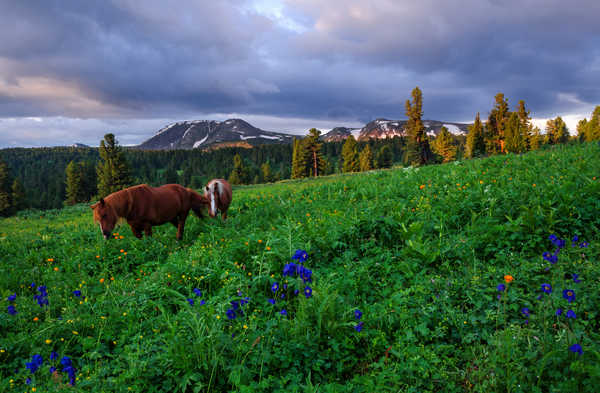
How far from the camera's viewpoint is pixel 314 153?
6619 cm

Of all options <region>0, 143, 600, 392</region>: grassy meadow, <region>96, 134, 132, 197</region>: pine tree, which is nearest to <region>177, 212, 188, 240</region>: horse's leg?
<region>0, 143, 600, 392</region>: grassy meadow

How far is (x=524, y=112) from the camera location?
53.6m

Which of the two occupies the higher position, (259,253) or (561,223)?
(561,223)

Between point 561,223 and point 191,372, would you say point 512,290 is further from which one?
point 191,372

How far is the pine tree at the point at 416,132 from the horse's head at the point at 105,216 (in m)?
48.8

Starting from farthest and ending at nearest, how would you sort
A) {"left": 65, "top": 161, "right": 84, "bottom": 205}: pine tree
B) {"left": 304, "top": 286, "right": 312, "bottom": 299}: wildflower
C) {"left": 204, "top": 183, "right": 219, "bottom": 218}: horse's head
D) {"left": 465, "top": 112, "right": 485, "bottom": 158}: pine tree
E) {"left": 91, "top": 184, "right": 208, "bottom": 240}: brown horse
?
{"left": 465, "top": 112, "right": 485, "bottom": 158}: pine tree → {"left": 65, "top": 161, "right": 84, "bottom": 205}: pine tree → {"left": 204, "top": 183, "right": 219, "bottom": 218}: horse's head → {"left": 91, "top": 184, "right": 208, "bottom": 240}: brown horse → {"left": 304, "top": 286, "right": 312, "bottom": 299}: wildflower

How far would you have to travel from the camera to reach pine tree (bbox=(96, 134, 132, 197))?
4447cm

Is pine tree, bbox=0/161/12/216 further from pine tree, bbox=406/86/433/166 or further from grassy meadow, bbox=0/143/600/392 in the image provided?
pine tree, bbox=406/86/433/166

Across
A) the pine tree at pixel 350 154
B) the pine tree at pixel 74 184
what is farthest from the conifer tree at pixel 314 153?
the pine tree at pixel 74 184

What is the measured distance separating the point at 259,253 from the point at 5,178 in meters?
68.6

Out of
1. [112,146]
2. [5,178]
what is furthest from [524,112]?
[5,178]

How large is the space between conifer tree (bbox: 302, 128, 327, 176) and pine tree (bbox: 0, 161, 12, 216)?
189 feet

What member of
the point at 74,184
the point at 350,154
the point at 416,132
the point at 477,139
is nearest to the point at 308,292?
the point at 416,132

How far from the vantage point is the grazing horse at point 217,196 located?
9.88 m
